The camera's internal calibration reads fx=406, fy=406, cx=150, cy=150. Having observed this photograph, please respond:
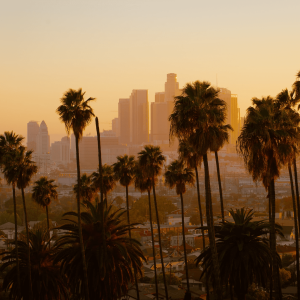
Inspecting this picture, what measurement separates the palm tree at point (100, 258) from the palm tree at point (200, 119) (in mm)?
4990

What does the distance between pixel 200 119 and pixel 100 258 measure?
876 centimetres

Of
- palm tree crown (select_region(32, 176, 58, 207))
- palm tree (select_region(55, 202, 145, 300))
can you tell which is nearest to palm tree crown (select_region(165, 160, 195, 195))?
palm tree crown (select_region(32, 176, 58, 207))

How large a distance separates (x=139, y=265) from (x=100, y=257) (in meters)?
2.68

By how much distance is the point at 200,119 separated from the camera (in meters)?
19.6

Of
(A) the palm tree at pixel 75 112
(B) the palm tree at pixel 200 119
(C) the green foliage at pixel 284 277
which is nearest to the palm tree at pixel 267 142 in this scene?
(B) the palm tree at pixel 200 119

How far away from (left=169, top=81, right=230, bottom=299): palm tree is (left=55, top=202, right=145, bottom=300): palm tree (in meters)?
4.99

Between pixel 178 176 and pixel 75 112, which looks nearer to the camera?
pixel 75 112

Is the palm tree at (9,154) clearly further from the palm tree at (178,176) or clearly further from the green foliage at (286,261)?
the green foliage at (286,261)

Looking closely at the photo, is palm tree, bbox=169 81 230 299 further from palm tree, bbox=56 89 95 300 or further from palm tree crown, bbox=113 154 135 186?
palm tree crown, bbox=113 154 135 186

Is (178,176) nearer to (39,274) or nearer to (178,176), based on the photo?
(178,176)

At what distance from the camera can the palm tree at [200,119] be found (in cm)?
1966

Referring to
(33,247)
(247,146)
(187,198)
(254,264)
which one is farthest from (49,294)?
(187,198)

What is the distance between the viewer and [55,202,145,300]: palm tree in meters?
21.3

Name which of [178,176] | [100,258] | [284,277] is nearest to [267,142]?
[100,258]
